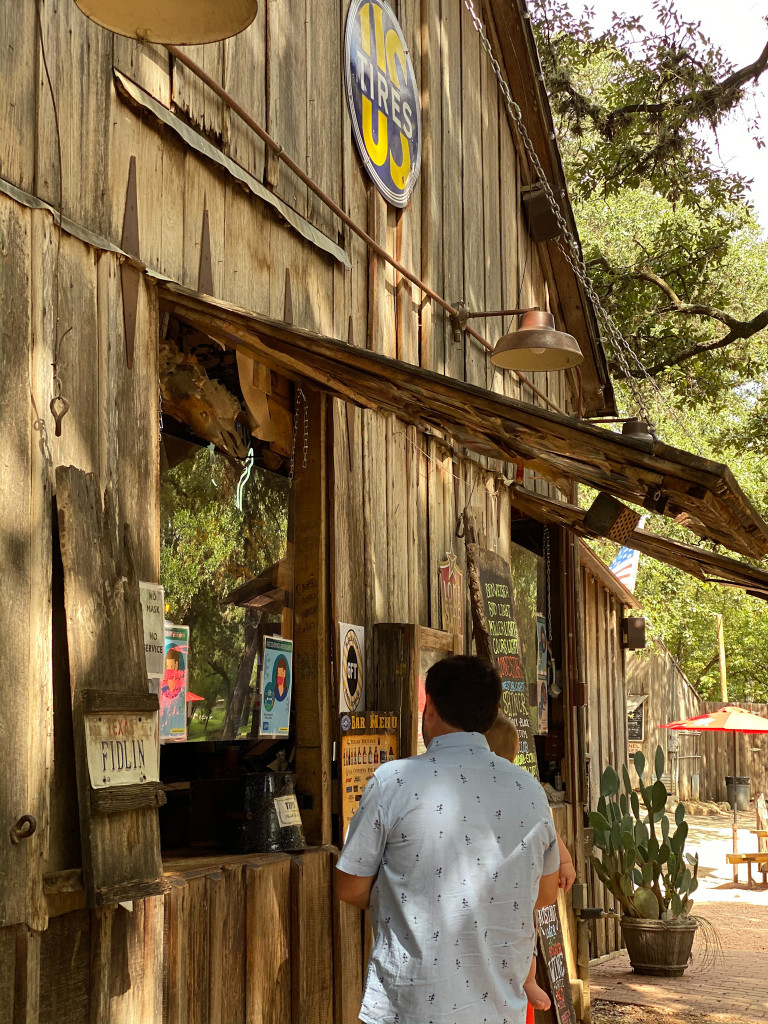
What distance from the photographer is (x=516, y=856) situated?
9.83ft

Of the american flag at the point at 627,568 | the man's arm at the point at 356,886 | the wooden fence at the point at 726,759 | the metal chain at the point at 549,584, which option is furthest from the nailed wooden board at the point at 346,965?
the wooden fence at the point at 726,759

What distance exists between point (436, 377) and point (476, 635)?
2900mm

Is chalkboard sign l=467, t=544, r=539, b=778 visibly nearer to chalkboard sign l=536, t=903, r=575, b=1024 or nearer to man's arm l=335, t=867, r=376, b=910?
chalkboard sign l=536, t=903, r=575, b=1024

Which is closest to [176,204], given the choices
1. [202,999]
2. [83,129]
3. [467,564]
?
[83,129]

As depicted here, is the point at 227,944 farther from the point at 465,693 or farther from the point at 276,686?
the point at 465,693

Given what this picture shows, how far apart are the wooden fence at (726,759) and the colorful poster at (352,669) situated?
2356 cm

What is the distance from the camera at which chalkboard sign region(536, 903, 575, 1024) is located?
22.0 feet

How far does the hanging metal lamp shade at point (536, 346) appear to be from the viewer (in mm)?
6234

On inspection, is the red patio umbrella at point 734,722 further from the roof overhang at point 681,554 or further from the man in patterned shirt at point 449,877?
→ the man in patterned shirt at point 449,877

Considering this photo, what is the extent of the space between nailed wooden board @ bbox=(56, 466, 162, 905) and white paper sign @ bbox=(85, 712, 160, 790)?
0.05 meters

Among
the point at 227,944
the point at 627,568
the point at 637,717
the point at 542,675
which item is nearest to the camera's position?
the point at 227,944

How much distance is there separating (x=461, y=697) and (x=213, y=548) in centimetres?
199

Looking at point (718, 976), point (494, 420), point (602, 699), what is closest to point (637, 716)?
point (602, 699)

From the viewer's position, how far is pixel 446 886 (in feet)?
9.45
